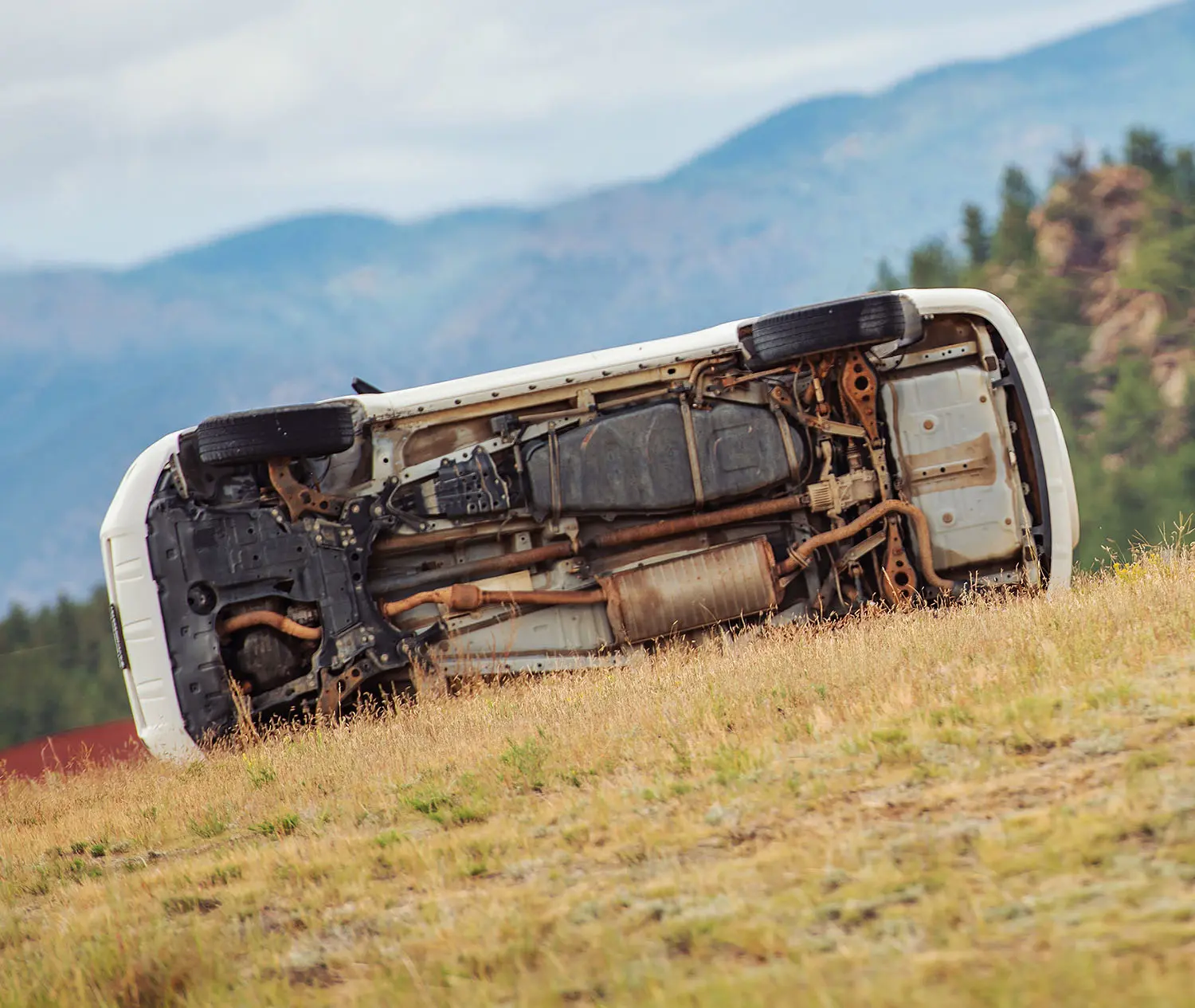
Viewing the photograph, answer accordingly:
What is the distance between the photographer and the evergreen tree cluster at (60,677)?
55562mm

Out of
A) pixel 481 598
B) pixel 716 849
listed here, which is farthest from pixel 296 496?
pixel 716 849

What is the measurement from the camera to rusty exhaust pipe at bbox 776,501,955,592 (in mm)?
7906

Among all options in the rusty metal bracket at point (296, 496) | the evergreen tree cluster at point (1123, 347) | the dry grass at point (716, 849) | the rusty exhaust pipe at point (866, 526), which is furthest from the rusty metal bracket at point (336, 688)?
the evergreen tree cluster at point (1123, 347)

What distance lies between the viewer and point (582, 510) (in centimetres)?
785

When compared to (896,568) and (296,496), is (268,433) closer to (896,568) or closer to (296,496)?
(296,496)

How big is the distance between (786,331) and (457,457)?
207cm

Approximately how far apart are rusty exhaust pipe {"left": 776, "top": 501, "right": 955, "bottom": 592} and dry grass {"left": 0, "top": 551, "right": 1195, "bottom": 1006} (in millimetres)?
1456

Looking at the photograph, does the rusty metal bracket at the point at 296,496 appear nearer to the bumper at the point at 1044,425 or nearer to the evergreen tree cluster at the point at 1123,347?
the bumper at the point at 1044,425

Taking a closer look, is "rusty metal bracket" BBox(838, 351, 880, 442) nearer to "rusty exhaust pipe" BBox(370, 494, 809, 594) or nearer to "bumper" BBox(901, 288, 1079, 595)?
"bumper" BBox(901, 288, 1079, 595)

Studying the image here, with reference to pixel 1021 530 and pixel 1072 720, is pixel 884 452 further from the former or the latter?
pixel 1072 720

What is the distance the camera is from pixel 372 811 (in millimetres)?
5164

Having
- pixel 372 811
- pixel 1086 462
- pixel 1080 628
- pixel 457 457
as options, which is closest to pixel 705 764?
pixel 372 811

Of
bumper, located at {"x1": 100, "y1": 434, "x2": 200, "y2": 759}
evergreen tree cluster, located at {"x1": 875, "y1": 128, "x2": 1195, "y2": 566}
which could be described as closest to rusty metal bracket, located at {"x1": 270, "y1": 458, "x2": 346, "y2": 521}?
bumper, located at {"x1": 100, "y1": 434, "x2": 200, "y2": 759}

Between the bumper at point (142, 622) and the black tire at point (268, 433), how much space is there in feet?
1.09
